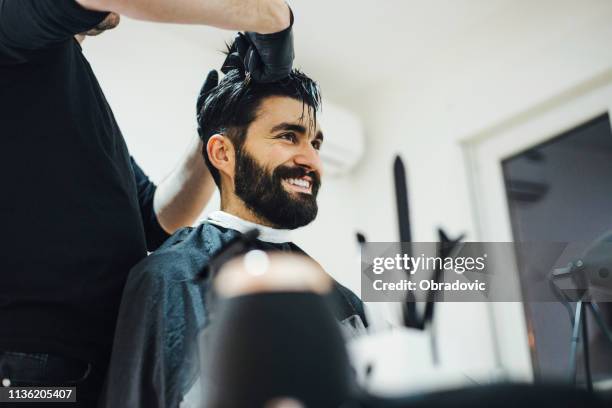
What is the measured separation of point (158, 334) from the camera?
111 cm

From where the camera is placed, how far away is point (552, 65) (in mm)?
2666

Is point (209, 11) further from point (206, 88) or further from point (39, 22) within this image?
point (206, 88)

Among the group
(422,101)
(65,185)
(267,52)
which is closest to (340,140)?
(422,101)

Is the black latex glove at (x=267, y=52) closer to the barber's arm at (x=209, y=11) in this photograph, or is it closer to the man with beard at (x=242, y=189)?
the barber's arm at (x=209, y=11)

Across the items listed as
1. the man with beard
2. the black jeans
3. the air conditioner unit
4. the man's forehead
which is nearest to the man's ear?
the man with beard

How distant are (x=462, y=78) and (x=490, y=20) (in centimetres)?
30

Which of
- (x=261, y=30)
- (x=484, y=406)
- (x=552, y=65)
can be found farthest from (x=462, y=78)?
(x=484, y=406)

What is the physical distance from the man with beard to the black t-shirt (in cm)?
7

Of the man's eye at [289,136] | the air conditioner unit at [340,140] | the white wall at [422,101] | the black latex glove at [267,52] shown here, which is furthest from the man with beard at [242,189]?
the air conditioner unit at [340,140]

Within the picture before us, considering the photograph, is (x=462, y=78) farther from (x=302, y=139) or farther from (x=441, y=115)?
(x=302, y=139)

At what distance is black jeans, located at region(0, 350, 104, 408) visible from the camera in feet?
3.42

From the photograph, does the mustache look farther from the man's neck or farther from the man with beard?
the man's neck

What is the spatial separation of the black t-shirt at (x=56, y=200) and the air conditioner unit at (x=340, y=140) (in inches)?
75.9

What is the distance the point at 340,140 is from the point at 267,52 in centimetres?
→ 198
